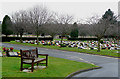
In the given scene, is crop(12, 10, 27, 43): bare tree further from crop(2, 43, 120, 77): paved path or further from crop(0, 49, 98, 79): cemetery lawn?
crop(0, 49, 98, 79): cemetery lawn

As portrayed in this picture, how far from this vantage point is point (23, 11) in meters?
44.3

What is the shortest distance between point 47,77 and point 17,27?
113 feet

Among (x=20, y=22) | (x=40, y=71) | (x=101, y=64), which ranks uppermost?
(x=20, y=22)

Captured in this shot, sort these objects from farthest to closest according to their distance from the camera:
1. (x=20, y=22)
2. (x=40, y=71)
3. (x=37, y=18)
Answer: (x=20, y=22) < (x=37, y=18) < (x=40, y=71)

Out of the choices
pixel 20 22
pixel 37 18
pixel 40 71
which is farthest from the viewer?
pixel 20 22

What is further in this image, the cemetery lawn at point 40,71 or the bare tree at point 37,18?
the bare tree at point 37,18

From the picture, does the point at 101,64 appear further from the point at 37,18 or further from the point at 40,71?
the point at 37,18

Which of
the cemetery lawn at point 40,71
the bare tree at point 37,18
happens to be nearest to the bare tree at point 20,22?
the bare tree at point 37,18

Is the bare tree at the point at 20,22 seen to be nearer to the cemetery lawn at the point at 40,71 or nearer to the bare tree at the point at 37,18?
the bare tree at the point at 37,18

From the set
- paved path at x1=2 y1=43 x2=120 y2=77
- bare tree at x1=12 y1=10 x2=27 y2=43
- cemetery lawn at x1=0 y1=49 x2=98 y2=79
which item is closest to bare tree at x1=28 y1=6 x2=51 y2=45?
bare tree at x1=12 y1=10 x2=27 y2=43

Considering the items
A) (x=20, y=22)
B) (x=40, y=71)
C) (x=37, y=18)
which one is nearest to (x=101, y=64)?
(x=40, y=71)

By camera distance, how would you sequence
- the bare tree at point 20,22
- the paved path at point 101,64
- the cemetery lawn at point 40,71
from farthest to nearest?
the bare tree at point 20,22
the paved path at point 101,64
the cemetery lawn at point 40,71

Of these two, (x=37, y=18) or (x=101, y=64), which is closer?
(x=101, y=64)

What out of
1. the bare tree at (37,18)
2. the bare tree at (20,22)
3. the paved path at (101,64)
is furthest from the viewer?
the bare tree at (20,22)
